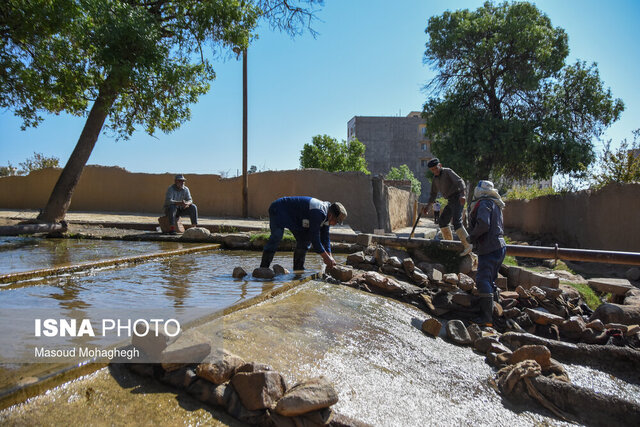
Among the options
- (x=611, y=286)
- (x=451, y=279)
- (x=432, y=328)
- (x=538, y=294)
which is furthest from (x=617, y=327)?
(x=432, y=328)

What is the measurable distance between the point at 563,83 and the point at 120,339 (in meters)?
18.6

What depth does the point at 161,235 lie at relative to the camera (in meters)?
8.38

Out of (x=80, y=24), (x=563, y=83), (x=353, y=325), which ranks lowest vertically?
(x=353, y=325)

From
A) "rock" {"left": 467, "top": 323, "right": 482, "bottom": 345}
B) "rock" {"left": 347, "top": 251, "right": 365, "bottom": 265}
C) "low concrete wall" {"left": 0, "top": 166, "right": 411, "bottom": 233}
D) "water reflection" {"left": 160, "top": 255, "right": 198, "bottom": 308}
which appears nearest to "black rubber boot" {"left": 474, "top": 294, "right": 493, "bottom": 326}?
"rock" {"left": 467, "top": 323, "right": 482, "bottom": 345}

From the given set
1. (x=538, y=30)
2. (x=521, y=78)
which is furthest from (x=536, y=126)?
(x=538, y=30)

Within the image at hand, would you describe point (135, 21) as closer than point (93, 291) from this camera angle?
No

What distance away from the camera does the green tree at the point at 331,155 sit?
3444 cm

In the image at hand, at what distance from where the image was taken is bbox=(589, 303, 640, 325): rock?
5109 millimetres

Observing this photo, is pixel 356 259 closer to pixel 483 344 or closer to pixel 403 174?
pixel 483 344

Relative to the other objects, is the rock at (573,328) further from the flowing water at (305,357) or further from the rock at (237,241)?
the rock at (237,241)

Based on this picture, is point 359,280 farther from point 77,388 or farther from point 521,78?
point 521,78

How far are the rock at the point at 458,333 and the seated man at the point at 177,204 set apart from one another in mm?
6399

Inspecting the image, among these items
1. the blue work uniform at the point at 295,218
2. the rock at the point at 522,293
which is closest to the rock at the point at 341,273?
the blue work uniform at the point at 295,218

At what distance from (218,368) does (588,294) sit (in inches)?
251
